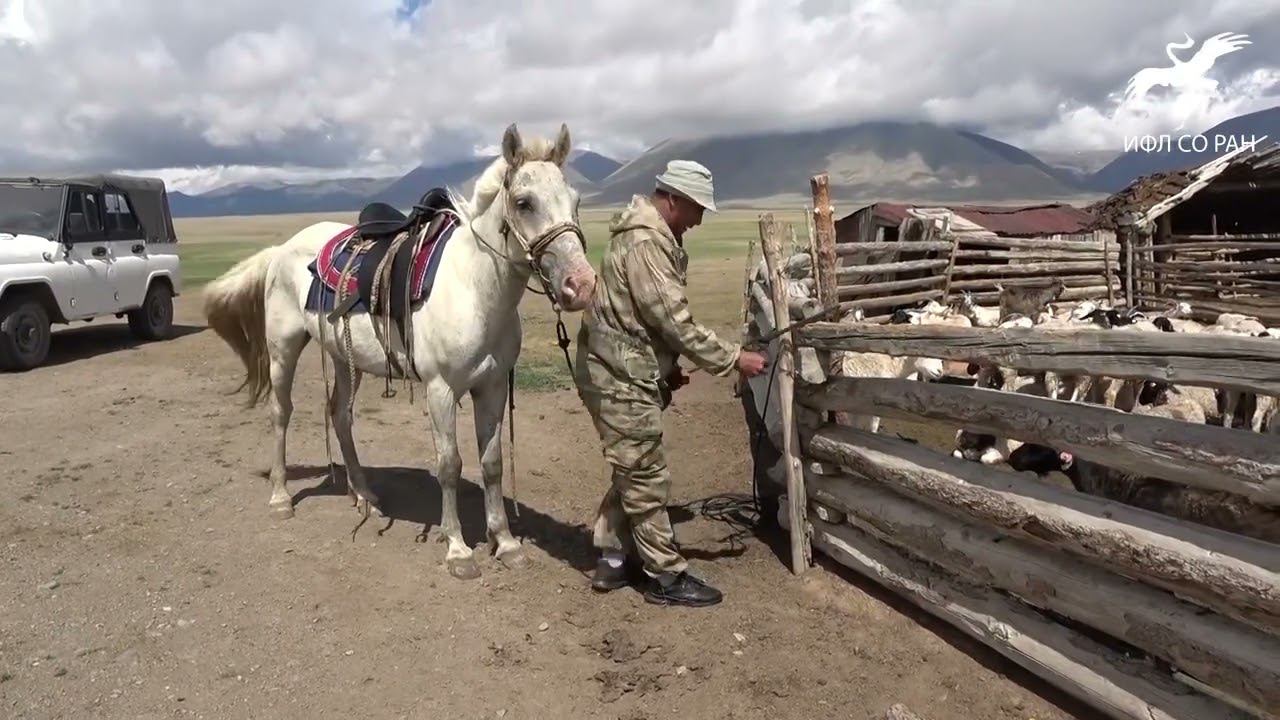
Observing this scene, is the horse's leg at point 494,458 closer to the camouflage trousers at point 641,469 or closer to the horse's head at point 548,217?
the camouflage trousers at point 641,469

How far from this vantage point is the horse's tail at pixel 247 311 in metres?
6.55

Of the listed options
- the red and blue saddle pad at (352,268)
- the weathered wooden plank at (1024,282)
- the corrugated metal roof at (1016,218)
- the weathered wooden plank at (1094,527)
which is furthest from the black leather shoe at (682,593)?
the corrugated metal roof at (1016,218)

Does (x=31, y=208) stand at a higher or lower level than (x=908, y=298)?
higher

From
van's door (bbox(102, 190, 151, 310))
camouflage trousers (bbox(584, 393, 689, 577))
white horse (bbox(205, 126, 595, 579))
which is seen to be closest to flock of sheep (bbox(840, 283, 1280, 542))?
camouflage trousers (bbox(584, 393, 689, 577))

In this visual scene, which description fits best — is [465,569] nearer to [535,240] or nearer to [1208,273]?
[535,240]

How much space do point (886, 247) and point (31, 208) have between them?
13477mm

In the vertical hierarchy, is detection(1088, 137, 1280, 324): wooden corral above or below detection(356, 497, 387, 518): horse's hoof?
above

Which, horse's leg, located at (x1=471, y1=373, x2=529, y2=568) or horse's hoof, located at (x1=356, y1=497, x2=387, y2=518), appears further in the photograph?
horse's hoof, located at (x1=356, y1=497, x2=387, y2=518)

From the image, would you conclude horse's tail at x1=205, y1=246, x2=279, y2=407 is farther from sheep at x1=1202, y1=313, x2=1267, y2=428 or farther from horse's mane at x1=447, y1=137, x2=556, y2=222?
sheep at x1=1202, y1=313, x2=1267, y2=428

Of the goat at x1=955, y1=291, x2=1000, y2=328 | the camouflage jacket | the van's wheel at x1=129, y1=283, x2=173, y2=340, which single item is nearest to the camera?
the camouflage jacket

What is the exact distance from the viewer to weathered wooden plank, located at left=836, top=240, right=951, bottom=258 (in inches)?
486

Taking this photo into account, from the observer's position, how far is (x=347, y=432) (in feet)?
20.6

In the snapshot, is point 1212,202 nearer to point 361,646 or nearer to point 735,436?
point 735,436

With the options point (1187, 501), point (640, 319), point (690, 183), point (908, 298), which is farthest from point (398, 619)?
point (908, 298)
